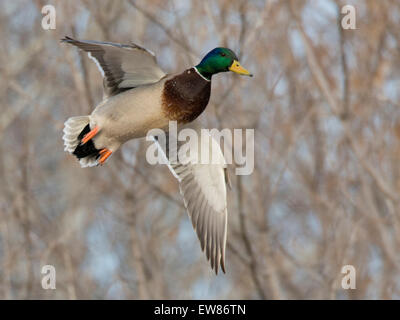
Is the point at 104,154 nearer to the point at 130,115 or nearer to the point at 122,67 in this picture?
the point at 130,115

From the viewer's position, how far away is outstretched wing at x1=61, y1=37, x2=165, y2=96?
643cm

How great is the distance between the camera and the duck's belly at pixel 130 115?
6.37 meters

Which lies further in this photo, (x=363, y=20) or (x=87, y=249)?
(x=87, y=249)

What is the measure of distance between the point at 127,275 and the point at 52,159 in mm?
3946

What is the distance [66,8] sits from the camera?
7.48 meters

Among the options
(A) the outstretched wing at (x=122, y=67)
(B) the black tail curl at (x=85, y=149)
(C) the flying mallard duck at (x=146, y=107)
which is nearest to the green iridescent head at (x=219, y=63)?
(C) the flying mallard duck at (x=146, y=107)

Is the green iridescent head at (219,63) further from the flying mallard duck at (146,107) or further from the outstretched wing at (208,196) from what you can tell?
the outstretched wing at (208,196)

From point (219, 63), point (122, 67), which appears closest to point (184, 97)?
point (219, 63)

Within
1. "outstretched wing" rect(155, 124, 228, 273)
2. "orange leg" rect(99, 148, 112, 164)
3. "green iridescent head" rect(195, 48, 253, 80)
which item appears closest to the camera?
"green iridescent head" rect(195, 48, 253, 80)

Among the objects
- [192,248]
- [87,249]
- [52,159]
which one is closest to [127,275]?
[87,249]

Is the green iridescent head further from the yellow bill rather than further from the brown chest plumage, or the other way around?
the brown chest plumage

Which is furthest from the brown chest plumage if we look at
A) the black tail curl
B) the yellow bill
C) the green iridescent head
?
the black tail curl

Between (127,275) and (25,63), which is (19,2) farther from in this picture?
(127,275)

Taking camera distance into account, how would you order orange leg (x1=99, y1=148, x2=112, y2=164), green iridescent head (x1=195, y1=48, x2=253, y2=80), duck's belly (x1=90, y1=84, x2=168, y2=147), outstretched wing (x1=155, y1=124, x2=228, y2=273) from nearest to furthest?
duck's belly (x1=90, y1=84, x2=168, y2=147) → green iridescent head (x1=195, y1=48, x2=253, y2=80) → orange leg (x1=99, y1=148, x2=112, y2=164) → outstretched wing (x1=155, y1=124, x2=228, y2=273)
